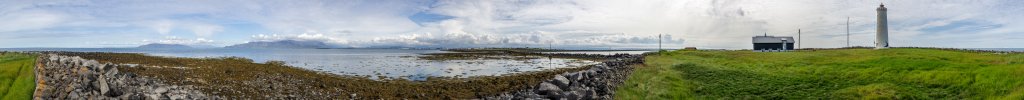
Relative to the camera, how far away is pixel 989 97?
17219 mm

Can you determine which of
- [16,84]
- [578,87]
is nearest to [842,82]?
[578,87]

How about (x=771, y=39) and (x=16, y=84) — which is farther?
(x=771, y=39)

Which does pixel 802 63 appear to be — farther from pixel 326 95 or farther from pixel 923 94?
pixel 326 95

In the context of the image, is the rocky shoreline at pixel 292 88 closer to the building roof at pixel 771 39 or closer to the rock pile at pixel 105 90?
the rock pile at pixel 105 90

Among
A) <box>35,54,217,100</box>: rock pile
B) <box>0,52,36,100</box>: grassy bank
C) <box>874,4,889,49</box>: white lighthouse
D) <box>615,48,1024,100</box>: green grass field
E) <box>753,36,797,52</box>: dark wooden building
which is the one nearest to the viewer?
<box>35,54,217,100</box>: rock pile

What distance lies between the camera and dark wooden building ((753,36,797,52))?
74.1m

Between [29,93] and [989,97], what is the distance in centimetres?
2932

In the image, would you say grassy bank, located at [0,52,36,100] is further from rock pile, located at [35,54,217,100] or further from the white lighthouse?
the white lighthouse

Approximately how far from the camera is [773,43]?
74.0 m

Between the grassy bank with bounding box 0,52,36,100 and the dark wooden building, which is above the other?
the dark wooden building

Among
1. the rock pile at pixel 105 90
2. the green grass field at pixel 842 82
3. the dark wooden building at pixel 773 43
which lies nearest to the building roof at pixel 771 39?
the dark wooden building at pixel 773 43

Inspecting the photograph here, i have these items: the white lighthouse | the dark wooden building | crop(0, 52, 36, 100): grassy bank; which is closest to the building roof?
the dark wooden building


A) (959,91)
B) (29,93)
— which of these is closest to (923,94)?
(959,91)

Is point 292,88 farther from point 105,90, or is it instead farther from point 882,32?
point 882,32
